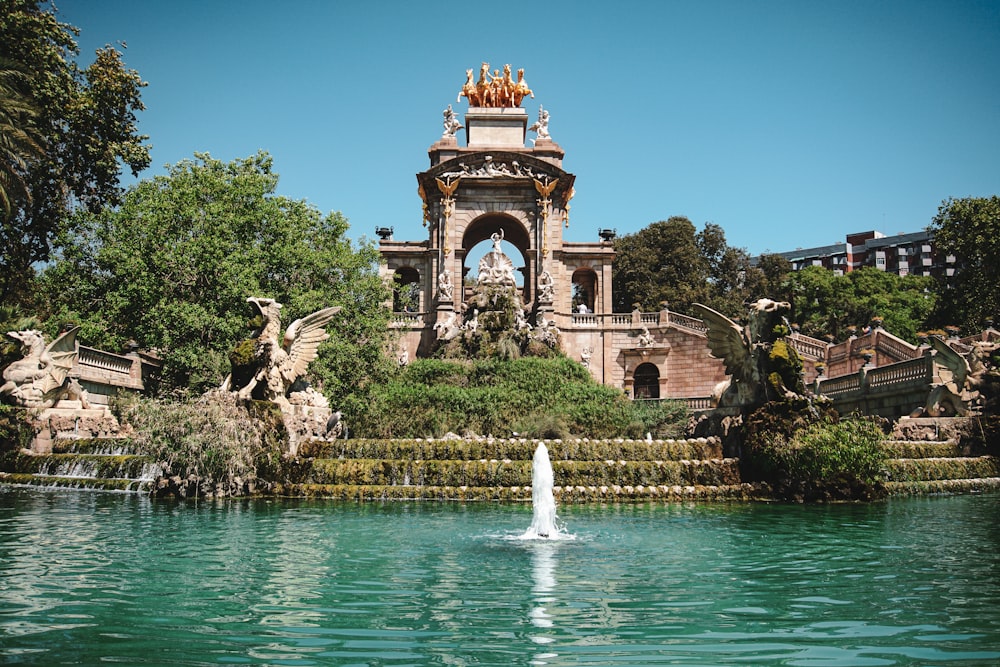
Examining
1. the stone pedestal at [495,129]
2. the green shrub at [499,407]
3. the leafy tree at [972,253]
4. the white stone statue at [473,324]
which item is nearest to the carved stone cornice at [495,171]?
the stone pedestal at [495,129]

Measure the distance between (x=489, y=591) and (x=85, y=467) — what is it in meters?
15.0

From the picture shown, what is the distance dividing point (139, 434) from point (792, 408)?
13679 millimetres

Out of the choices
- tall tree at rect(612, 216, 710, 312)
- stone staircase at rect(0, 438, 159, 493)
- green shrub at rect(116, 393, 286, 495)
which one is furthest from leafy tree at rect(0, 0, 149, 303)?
tall tree at rect(612, 216, 710, 312)

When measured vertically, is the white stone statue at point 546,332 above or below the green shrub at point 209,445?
above

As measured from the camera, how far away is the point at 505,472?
18156 mm

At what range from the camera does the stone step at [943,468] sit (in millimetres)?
19266

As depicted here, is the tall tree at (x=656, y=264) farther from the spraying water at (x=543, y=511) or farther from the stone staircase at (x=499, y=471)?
the spraying water at (x=543, y=511)

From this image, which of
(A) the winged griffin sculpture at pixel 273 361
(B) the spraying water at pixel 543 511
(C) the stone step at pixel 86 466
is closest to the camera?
(B) the spraying water at pixel 543 511

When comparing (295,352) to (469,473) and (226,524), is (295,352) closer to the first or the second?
(469,473)

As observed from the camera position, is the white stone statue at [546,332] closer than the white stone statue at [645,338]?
Yes

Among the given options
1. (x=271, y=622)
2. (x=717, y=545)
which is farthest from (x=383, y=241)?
(x=271, y=622)

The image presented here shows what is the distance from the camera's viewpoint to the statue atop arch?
157ft

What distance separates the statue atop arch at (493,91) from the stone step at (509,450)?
1270 inches

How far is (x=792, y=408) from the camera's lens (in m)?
18.0
